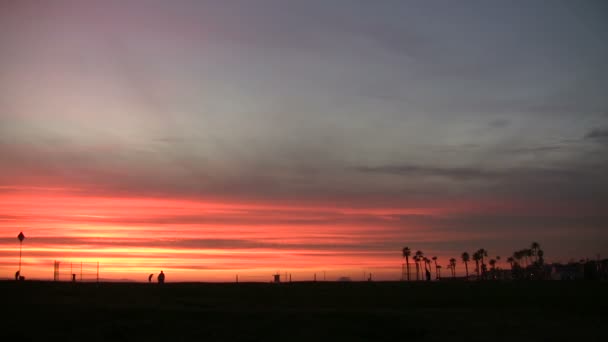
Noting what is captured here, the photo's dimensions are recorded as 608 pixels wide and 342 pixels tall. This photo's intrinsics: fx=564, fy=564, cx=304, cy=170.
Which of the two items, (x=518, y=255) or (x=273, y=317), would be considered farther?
(x=518, y=255)

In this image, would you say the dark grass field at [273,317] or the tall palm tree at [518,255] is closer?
the dark grass field at [273,317]

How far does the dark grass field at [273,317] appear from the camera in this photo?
947 inches

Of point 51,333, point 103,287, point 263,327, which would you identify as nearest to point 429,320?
point 263,327

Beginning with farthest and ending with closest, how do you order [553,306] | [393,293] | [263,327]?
[393,293] → [553,306] → [263,327]

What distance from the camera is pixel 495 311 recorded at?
34031mm

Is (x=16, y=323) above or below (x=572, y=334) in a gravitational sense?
above

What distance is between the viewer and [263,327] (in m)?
25.2

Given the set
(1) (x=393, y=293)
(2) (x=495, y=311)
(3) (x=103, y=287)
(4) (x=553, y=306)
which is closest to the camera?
(2) (x=495, y=311)

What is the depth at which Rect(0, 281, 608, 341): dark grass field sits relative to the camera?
24.1 m

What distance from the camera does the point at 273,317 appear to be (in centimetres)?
2712

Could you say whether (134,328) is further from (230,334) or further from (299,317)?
(299,317)

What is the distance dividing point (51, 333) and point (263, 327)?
8.79 m

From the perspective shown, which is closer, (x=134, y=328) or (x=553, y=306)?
(x=134, y=328)

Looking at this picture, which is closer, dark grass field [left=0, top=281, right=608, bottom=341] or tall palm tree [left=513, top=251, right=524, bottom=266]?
dark grass field [left=0, top=281, right=608, bottom=341]
